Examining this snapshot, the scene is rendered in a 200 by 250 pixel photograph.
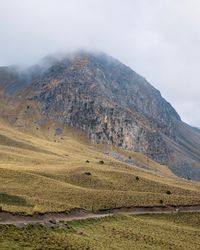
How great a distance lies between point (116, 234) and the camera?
2413 inches

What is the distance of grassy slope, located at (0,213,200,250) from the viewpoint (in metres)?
46.3

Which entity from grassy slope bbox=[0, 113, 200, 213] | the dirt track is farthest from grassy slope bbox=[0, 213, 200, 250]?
grassy slope bbox=[0, 113, 200, 213]

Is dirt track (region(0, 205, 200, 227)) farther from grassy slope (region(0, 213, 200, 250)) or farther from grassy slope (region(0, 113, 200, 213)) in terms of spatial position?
grassy slope (region(0, 213, 200, 250))

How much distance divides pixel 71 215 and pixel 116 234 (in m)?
9.08

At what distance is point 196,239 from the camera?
67625 millimetres

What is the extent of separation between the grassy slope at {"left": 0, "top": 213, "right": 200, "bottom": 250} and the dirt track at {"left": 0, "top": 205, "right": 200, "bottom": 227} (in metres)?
2.09

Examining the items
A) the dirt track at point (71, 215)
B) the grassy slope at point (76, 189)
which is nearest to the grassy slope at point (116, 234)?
the dirt track at point (71, 215)

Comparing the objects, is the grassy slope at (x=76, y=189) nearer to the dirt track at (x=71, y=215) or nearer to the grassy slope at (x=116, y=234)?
the dirt track at (x=71, y=215)

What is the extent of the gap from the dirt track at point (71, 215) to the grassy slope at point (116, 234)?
209 cm

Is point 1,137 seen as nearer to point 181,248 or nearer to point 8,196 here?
point 8,196

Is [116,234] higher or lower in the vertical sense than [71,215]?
lower

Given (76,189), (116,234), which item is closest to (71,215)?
(116,234)

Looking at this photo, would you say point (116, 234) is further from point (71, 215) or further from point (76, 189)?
point (76, 189)

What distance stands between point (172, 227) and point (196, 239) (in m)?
6.63
